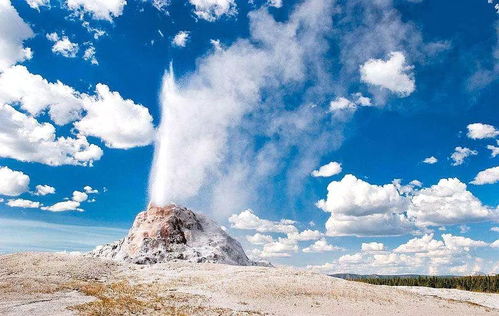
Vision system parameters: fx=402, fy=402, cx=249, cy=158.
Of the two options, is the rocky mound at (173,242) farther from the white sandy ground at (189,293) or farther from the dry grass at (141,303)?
the dry grass at (141,303)

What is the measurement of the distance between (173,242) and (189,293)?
5554cm

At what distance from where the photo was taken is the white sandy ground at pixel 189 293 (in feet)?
139

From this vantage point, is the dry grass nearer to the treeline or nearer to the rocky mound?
the rocky mound

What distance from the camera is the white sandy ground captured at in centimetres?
4238

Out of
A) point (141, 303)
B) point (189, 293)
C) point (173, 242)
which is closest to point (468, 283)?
point (173, 242)

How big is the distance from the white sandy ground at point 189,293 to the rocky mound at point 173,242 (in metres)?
15.7

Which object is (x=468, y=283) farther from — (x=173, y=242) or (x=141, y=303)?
(x=141, y=303)

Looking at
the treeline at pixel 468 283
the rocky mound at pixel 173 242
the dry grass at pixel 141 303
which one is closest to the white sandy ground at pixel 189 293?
the dry grass at pixel 141 303

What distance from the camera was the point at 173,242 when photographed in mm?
109625

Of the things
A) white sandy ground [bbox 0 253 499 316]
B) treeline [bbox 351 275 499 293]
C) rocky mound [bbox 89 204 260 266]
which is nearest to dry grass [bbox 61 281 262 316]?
white sandy ground [bbox 0 253 499 316]

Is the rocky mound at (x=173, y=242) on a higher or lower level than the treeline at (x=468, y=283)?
higher

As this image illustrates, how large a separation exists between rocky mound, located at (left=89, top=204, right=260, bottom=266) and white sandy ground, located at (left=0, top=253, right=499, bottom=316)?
15.7m

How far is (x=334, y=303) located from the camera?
5403cm

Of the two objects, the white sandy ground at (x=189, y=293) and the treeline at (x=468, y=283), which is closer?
the white sandy ground at (x=189, y=293)
